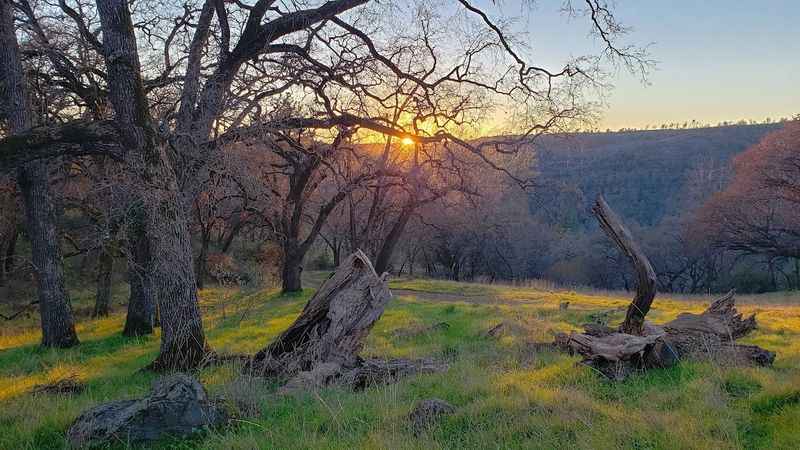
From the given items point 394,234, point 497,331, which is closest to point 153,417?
point 497,331

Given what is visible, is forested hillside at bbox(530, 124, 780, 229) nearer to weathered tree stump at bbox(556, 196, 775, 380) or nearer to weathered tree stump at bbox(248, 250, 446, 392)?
weathered tree stump at bbox(556, 196, 775, 380)

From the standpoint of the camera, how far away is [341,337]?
6.64 m

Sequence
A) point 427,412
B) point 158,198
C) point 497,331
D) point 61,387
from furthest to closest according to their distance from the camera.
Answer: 1. point 497,331
2. point 158,198
3. point 61,387
4. point 427,412

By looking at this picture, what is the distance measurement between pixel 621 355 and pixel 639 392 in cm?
82

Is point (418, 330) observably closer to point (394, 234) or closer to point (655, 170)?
point (394, 234)

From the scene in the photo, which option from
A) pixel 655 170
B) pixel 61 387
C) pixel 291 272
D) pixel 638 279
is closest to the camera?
pixel 61 387

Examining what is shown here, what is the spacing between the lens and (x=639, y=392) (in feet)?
16.2

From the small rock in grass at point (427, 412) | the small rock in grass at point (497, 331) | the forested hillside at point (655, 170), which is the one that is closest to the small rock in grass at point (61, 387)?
the small rock in grass at point (427, 412)

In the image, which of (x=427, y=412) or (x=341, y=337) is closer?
(x=427, y=412)

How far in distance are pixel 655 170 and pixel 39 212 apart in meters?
96.6

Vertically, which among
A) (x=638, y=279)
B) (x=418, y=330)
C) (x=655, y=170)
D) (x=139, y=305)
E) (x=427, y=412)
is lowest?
(x=418, y=330)

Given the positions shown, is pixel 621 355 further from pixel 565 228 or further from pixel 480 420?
pixel 565 228

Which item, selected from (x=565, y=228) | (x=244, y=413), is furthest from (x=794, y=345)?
(x=565, y=228)

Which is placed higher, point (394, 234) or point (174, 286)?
point (394, 234)
